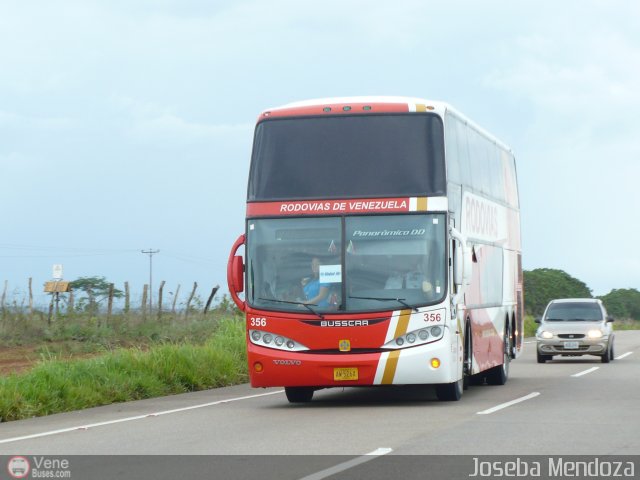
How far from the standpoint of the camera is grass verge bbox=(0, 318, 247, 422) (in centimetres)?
1861

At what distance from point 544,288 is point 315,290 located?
290 ft

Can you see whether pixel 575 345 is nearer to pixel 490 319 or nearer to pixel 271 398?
pixel 490 319

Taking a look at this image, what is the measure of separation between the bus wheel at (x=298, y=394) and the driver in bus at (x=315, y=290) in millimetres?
1951

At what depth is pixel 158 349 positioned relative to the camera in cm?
2402

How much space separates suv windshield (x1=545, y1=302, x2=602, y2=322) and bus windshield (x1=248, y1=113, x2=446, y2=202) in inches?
650

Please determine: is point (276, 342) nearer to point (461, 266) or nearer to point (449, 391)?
point (449, 391)

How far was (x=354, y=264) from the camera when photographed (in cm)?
1784

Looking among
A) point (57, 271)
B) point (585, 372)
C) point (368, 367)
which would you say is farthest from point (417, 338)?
point (57, 271)

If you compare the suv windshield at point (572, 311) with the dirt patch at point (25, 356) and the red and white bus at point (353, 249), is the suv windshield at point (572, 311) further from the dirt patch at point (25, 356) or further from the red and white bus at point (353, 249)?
the red and white bus at point (353, 249)
